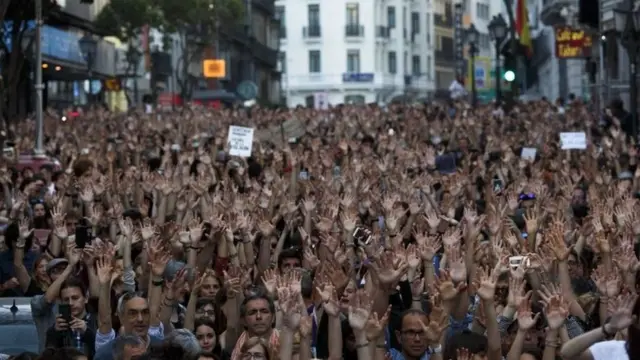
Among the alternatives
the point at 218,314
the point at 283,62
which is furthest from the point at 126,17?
the point at 283,62

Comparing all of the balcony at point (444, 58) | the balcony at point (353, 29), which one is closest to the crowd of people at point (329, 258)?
the balcony at point (353, 29)

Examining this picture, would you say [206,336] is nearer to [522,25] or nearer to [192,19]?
[522,25]

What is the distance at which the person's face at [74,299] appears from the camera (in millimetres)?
11328

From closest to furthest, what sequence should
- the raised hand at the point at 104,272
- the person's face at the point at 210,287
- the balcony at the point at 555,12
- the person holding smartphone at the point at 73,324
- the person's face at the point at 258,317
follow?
the person's face at the point at 258,317
the person holding smartphone at the point at 73,324
the raised hand at the point at 104,272
the person's face at the point at 210,287
the balcony at the point at 555,12

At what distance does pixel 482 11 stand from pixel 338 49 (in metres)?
26.2

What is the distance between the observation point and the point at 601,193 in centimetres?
1788

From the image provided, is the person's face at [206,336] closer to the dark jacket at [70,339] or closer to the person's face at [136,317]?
the person's face at [136,317]

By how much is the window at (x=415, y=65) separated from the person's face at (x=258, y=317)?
125867mm

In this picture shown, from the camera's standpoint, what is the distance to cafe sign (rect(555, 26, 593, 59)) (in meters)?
49.3

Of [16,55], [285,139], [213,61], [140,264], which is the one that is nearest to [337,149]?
[285,139]

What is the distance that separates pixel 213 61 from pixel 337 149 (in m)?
62.9

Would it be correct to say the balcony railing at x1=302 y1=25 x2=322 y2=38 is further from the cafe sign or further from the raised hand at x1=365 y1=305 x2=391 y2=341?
the raised hand at x1=365 y1=305 x2=391 y2=341

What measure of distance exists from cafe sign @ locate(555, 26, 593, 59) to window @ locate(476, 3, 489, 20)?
3940 inches

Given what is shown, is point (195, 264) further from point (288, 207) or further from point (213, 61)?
point (213, 61)
